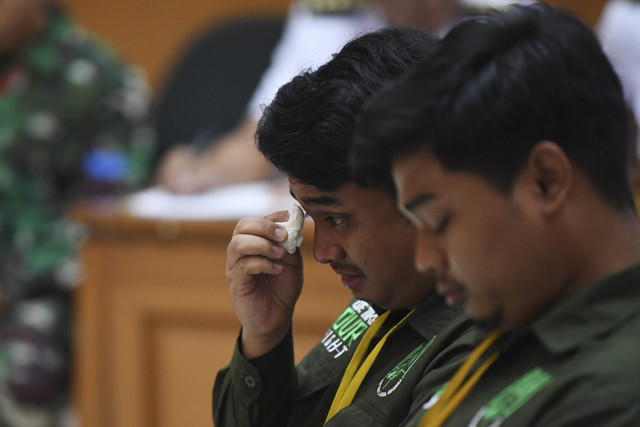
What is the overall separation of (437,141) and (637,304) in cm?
23

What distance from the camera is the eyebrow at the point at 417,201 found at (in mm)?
823

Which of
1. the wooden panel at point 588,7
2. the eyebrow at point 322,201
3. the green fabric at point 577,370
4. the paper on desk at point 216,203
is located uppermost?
the wooden panel at point 588,7

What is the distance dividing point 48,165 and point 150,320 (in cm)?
79

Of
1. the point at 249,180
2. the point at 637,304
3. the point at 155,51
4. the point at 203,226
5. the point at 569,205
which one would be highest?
the point at 155,51

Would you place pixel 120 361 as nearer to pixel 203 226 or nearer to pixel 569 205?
pixel 203 226

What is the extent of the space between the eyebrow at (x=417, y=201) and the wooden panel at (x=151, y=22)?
11.4 feet

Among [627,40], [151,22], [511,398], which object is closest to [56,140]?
[151,22]

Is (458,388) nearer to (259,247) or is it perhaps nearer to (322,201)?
(322,201)

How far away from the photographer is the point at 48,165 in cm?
294

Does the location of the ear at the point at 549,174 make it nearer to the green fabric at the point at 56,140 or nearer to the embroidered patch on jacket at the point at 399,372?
the embroidered patch on jacket at the point at 399,372

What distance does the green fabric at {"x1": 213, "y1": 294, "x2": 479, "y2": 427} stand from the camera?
1070 mm

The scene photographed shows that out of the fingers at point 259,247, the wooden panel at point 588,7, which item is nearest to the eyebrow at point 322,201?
the fingers at point 259,247

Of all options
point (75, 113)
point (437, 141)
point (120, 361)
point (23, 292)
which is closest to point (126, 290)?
point (120, 361)

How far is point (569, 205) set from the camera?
79 cm
